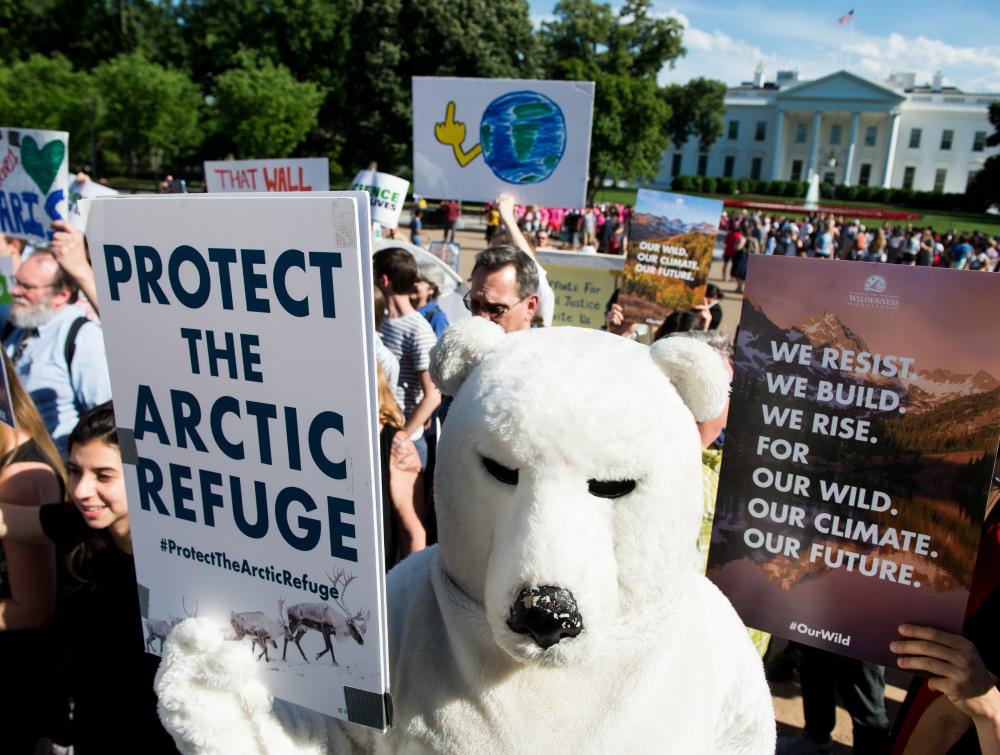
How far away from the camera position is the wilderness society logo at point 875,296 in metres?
1.65

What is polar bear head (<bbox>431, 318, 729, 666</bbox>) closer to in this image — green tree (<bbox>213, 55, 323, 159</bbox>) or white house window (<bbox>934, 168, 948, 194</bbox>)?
green tree (<bbox>213, 55, 323, 159</bbox>)

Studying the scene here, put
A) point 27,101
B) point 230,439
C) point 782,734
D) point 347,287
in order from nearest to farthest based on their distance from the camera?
point 347,287, point 230,439, point 782,734, point 27,101

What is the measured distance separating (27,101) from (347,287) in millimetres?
35063

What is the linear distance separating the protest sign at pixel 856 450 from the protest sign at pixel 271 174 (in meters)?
4.83

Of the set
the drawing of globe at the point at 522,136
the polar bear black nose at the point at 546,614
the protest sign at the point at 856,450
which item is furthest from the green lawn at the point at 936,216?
the polar bear black nose at the point at 546,614

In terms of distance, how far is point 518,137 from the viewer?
4.70 m

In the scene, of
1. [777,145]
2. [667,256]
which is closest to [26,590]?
[667,256]

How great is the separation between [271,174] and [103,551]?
183 inches

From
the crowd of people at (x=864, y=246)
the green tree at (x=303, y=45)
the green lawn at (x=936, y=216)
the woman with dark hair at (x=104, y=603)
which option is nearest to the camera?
the woman with dark hair at (x=104, y=603)

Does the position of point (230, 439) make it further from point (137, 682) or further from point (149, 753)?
point (149, 753)

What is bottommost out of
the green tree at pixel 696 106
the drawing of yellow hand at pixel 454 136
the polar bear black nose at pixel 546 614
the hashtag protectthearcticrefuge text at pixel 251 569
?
the hashtag protectthearcticrefuge text at pixel 251 569

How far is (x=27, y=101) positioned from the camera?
29250 millimetres

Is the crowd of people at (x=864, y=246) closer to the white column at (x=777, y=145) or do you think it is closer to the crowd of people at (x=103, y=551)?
the crowd of people at (x=103, y=551)

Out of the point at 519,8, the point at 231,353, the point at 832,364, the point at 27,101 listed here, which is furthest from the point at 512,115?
the point at 27,101
